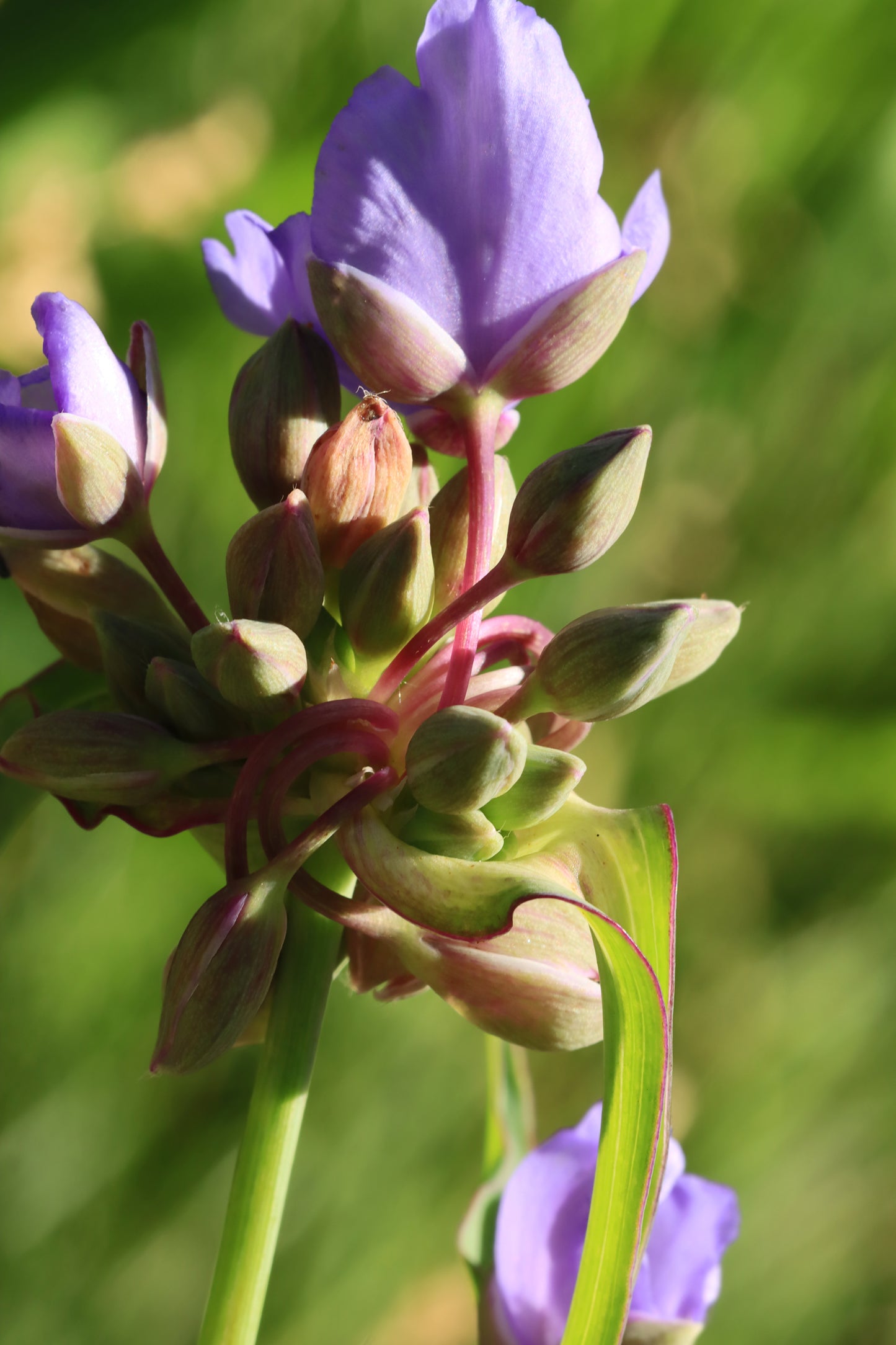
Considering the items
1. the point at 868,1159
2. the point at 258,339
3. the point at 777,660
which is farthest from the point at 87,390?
the point at 868,1159

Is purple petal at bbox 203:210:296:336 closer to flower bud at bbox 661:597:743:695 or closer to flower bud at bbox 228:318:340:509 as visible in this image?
flower bud at bbox 228:318:340:509

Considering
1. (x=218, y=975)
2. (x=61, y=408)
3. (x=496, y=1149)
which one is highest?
(x=61, y=408)

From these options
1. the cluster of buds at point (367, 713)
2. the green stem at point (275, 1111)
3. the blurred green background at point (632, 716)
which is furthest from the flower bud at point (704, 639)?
the blurred green background at point (632, 716)

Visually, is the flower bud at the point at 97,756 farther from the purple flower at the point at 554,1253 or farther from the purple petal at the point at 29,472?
the purple flower at the point at 554,1253

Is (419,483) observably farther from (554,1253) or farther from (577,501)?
(554,1253)

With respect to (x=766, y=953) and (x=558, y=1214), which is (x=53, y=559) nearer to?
(x=558, y=1214)

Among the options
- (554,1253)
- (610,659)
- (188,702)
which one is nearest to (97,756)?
(188,702)
